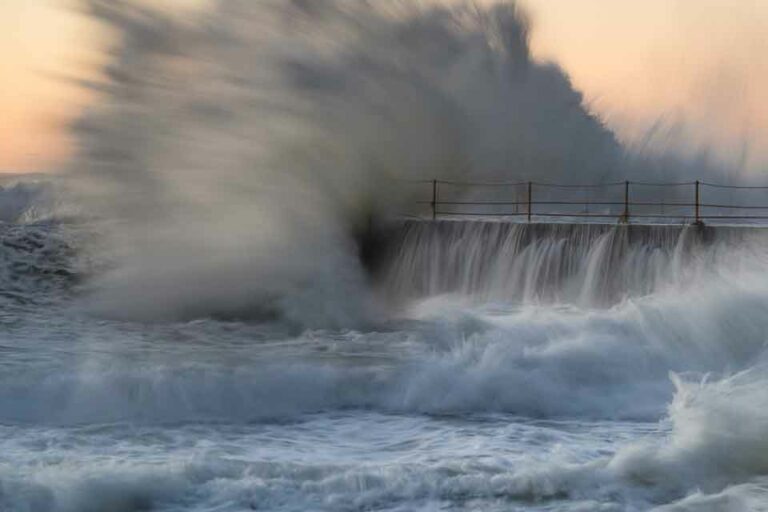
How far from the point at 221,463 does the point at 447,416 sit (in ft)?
8.97

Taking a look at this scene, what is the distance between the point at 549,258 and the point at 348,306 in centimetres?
293

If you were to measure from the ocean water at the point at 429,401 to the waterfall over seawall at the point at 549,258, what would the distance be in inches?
1.8

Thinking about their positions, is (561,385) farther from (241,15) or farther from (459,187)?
(459,187)

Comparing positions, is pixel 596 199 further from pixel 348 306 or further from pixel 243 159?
pixel 348 306

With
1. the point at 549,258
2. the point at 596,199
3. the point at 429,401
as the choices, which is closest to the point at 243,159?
the point at 549,258

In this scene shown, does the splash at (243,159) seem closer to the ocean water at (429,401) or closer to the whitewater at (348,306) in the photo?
the whitewater at (348,306)

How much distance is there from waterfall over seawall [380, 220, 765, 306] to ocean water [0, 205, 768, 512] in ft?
0.15

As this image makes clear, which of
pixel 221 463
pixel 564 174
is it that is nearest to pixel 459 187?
pixel 564 174

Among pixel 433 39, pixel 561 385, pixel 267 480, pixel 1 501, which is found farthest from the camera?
pixel 433 39

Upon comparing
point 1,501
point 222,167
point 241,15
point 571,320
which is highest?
point 241,15

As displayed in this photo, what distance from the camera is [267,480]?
7375 mm

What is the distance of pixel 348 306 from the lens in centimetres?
1606

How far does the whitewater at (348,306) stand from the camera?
24.8 ft

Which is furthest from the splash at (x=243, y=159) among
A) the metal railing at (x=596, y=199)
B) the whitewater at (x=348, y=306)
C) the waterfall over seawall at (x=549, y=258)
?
the metal railing at (x=596, y=199)
